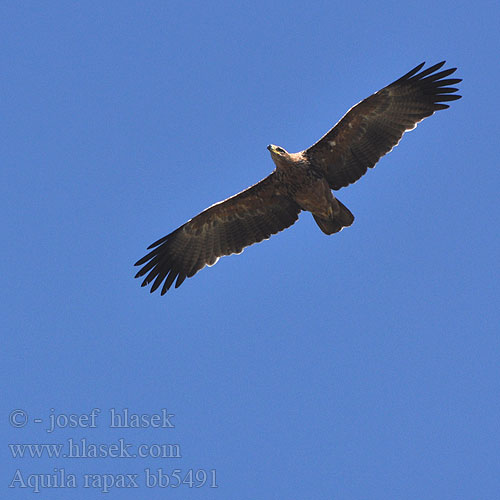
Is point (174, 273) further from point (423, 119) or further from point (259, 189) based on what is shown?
point (423, 119)

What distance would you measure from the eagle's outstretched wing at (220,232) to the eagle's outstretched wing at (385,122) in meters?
1.06

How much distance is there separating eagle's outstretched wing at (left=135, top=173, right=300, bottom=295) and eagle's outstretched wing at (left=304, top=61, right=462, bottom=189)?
1.06 metres

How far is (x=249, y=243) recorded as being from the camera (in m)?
15.3

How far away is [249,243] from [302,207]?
132cm

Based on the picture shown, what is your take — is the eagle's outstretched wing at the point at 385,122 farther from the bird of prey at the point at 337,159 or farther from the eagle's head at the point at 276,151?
the eagle's head at the point at 276,151

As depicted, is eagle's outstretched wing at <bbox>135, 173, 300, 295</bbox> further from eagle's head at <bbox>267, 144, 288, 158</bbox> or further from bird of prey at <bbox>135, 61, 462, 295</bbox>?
eagle's head at <bbox>267, 144, 288, 158</bbox>

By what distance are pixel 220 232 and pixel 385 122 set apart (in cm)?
355

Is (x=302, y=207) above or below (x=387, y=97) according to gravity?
below

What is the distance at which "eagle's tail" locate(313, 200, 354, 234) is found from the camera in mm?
14273

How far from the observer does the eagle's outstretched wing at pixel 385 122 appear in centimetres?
1435

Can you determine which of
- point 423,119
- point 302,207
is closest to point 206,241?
point 302,207

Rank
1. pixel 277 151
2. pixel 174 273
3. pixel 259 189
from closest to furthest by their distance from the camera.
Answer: pixel 277 151 < pixel 259 189 < pixel 174 273

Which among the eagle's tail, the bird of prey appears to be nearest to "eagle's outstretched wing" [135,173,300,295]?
the bird of prey

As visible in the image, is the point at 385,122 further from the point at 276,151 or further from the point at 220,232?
the point at 220,232
